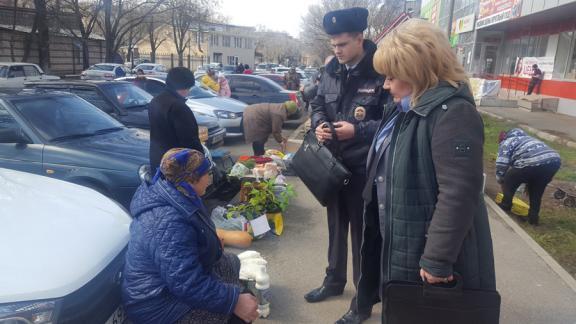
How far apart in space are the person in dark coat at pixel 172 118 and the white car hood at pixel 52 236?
1130 millimetres

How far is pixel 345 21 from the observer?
2625 millimetres

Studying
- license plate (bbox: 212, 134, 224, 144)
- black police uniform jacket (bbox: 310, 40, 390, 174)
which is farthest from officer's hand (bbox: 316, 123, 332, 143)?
license plate (bbox: 212, 134, 224, 144)

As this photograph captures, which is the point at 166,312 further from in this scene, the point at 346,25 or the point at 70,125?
the point at 70,125

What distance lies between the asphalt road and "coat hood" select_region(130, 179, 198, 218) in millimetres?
1377

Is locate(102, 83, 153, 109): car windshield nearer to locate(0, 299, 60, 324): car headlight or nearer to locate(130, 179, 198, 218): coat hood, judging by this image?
locate(130, 179, 198, 218): coat hood

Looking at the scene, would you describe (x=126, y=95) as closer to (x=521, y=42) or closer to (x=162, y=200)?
(x=162, y=200)

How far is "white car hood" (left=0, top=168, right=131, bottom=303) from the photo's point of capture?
174cm

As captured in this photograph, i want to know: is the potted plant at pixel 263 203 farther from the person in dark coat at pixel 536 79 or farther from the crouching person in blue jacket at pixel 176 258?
the person in dark coat at pixel 536 79

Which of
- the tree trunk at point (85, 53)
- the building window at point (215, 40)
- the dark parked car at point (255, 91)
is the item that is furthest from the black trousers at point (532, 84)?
the building window at point (215, 40)

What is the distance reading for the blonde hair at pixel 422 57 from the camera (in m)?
1.69

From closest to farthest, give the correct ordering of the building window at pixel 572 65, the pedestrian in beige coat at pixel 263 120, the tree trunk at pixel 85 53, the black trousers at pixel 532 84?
1. the pedestrian in beige coat at pixel 263 120
2. the building window at pixel 572 65
3. the black trousers at pixel 532 84
4. the tree trunk at pixel 85 53

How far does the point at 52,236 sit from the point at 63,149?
2.57 meters

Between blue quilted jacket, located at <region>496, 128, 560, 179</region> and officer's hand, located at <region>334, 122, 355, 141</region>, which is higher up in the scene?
officer's hand, located at <region>334, 122, 355, 141</region>

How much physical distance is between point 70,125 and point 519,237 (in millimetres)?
5214
